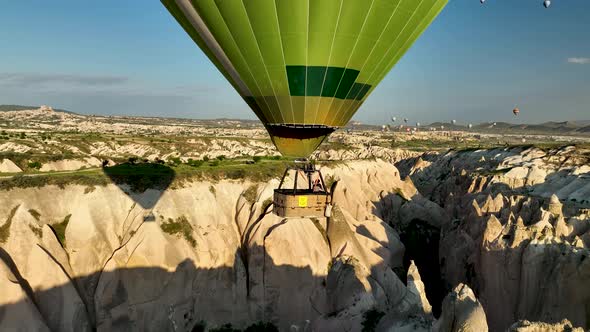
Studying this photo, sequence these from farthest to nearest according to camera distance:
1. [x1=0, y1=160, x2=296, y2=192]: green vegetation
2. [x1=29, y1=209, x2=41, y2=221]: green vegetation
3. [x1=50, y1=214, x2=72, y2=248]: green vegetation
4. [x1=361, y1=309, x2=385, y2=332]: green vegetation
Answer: [x1=0, y1=160, x2=296, y2=192]: green vegetation → [x1=50, y1=214, x2=72, y2=248]: green vegetation → [x1=29, y1=209, x2=41, y2=221]: green vegetation → [x1=361, y1=309, x2=385, y2=332]: green vegetation

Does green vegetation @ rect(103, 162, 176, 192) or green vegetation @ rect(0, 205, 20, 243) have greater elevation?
green vegetation @ rect(103, 162, 176, 192)

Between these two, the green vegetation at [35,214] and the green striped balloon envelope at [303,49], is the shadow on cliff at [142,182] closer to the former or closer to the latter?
the green vegetation at [35,214]

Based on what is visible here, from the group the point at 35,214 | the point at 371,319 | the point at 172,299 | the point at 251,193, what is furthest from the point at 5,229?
the point at 371,319

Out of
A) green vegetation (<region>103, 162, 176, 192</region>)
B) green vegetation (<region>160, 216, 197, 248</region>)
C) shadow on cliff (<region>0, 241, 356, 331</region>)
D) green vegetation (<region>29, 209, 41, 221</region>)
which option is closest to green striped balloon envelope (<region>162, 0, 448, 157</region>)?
shadow on cliff (<region>0, 241, 356, 331</region>)

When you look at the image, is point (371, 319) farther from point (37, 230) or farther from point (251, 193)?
point (37, 230)

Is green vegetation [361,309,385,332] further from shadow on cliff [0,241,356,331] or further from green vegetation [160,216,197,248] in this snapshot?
green vegetation [160,216,197,248]

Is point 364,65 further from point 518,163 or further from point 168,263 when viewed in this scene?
point 518,163

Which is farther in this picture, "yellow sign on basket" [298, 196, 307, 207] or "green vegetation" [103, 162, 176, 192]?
"green vegetation" [103, 162, 176, 192]

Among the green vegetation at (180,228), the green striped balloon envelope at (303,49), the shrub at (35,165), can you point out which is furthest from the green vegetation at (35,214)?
the green striped balloon envelope at (303,49)
